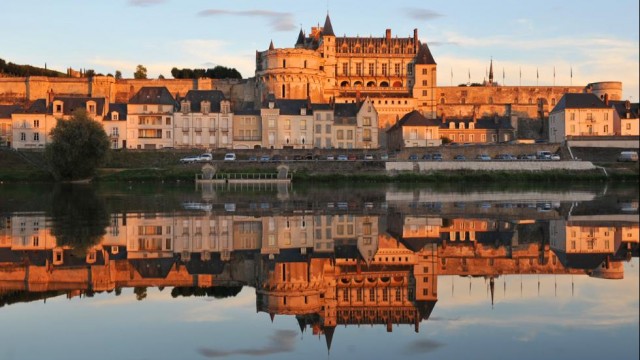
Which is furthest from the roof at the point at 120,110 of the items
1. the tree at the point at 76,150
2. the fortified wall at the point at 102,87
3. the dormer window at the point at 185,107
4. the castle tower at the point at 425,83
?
the castle tower at the point at 425,83

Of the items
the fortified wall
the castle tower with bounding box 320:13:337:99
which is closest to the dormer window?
the fortified wall

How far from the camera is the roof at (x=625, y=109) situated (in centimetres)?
6538

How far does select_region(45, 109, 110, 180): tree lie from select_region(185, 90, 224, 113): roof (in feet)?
53.3

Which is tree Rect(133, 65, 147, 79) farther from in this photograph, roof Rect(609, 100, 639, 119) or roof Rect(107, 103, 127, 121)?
roof Rect(609, 100, 639, 119)

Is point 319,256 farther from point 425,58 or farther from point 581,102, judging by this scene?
point 425,58

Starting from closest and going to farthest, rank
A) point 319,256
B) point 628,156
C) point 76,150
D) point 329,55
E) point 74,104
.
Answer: point 319,256
point 76,150
point 628,156
point 74,104
point 329,55

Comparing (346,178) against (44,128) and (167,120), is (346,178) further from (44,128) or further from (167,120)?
(44,128)

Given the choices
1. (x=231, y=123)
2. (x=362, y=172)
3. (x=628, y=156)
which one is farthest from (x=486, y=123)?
(x=362, y=172)

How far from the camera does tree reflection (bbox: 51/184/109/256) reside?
15553mm

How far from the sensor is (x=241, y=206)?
25844 millimetres

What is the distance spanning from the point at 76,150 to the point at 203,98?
19.8 metres

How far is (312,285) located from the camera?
37.0ft

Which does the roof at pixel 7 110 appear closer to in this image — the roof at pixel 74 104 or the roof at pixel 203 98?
the roof at pixel 74 104

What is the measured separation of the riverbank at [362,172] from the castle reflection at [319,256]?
25.7 m
